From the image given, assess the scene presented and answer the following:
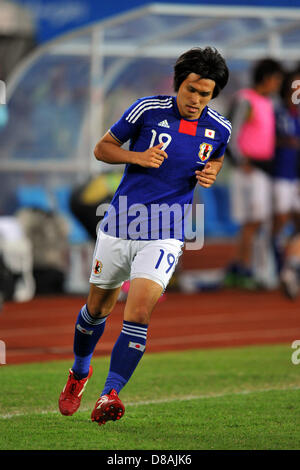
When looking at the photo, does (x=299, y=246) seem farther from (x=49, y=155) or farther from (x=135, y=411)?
(x=135, y=411)

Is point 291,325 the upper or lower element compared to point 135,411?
upper

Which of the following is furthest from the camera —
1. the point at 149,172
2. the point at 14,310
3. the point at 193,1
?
the point at 193,1

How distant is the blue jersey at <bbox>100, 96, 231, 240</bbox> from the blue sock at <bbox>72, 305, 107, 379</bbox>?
59 centimetres

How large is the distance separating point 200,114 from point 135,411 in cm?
197

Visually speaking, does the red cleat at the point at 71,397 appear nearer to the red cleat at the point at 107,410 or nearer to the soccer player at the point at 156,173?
the soccer player at the point at 156,173

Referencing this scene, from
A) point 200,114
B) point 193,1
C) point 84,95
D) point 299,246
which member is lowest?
point 200,114

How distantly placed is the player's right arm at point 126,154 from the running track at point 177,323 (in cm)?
355

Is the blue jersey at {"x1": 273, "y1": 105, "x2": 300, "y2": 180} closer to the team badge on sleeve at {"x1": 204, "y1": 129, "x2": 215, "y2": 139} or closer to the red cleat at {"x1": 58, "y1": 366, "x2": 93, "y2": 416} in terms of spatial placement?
Result: the team badge on sleeve at {"x1": 204, "y1": 129, "x2": 215, "y2": 139}

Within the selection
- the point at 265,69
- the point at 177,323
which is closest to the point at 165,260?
the point at 177,323

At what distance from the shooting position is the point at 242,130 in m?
14.4

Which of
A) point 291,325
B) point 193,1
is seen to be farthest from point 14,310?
point 193,1

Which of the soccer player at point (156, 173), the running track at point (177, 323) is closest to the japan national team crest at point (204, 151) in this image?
the soccer player at point (156, 173)

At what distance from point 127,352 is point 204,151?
135cm
